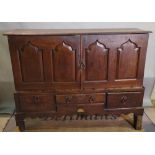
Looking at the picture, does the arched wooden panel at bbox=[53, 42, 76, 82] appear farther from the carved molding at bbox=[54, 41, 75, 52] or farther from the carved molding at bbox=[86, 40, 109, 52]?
the carved molding at bbox=[86, 40, 109, 52]

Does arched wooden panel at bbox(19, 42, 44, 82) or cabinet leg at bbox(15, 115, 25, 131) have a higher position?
arched wooden panel at bbox(19, 42, 44, 82)

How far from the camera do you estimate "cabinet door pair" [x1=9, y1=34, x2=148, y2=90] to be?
159 centimetres

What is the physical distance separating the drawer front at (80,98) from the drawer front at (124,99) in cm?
9

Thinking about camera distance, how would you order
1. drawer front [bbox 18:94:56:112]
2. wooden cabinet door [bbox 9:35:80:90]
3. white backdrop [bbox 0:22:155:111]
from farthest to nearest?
white backdrop [bbox 0:22:155:111] < drawer front [bbox 18:94:56:112] < wooden cabinet door [bbox 9:35:80:90]

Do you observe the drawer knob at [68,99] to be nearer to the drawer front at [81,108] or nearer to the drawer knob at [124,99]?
the drawer front at [81,108]

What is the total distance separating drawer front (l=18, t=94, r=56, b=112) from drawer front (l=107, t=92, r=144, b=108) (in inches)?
23.0

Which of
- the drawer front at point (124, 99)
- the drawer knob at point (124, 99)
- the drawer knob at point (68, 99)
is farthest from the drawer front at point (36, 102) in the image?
the drawer knob at point (124, 99)

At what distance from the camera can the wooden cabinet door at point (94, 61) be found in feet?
5.24

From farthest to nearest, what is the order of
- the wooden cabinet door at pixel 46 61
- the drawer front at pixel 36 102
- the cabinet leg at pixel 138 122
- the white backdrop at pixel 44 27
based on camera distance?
the white backdrop at pixel 44 27
the cabinet leg at pixel 138 122
the drawer front at pixel 36 102
the wooden cabinet door at pixel 46 61

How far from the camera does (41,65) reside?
1.66 metres

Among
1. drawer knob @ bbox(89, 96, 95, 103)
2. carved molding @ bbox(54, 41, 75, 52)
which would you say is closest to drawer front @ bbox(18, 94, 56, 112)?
drawer knob @ bbox(89, 96, 95, 103)

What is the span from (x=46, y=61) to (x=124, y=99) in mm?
866

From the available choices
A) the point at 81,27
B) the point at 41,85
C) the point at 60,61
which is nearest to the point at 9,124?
the point at 41,85

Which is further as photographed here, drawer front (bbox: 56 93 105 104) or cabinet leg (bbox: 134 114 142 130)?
cabinet leg (bbox: 134 114 142 130)
